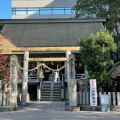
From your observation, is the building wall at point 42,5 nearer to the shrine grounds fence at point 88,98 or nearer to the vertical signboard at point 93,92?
the shrine grounds fence at point 88,98

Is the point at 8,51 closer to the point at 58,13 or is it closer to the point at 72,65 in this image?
the point at 72,65

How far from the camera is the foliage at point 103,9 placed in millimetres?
28523

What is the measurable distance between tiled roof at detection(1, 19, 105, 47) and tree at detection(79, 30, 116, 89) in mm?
8361

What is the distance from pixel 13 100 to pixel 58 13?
46.2 metres

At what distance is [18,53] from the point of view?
26859mm

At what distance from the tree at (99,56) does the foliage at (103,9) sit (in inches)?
407

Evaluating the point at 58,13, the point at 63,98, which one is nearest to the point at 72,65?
the point at 63,98

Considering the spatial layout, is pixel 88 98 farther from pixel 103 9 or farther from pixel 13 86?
pixel 103 9

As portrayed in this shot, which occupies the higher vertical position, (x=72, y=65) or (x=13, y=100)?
(x=72, y=65)

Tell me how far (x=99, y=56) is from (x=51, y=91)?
32.2 ft

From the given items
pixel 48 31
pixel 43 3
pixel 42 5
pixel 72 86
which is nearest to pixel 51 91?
pixel 48 31

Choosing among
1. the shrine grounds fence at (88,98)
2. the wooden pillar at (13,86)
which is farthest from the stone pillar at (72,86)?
the wooden pillar at (13,86)

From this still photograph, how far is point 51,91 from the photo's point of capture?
88.5ft

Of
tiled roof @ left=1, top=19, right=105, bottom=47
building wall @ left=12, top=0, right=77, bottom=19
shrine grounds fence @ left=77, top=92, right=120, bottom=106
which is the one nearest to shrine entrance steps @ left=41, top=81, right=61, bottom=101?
tiled roof @ left=1, top=19, right=105, bottom=47
